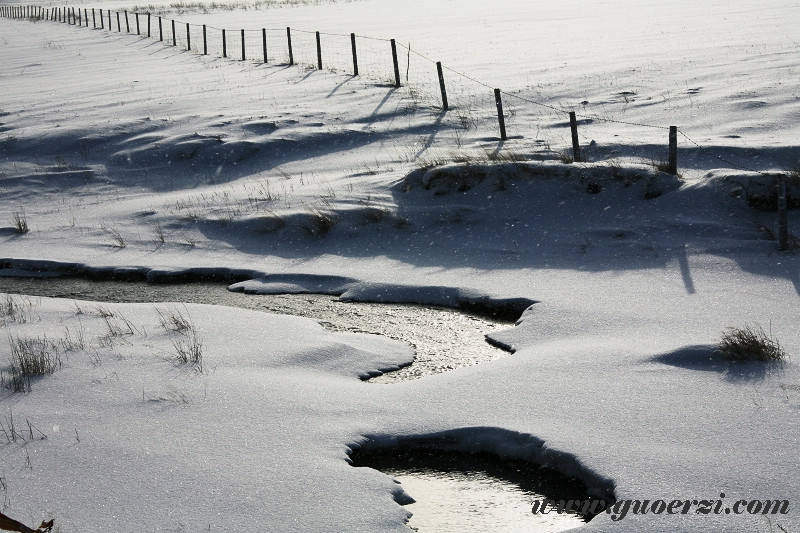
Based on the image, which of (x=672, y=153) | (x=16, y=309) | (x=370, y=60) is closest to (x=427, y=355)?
(x=16, y=309)

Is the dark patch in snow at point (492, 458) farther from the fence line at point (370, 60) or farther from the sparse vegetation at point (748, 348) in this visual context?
the fence line at point (370, 60)

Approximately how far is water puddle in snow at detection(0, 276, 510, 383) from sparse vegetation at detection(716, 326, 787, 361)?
70.8 inches

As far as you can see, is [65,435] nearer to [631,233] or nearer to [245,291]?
[245,291]

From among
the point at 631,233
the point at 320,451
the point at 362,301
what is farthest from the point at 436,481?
the point at 631,233

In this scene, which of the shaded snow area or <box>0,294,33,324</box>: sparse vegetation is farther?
<box>0,294,33,324</box>: sparse vegetation

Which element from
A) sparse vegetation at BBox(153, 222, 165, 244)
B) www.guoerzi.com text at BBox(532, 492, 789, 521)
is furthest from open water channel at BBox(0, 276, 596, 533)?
sparse vegetation at BBox(153, 222, 165, 244)

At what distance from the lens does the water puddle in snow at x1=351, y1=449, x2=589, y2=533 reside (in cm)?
463

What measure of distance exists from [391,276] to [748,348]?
13.4 feet

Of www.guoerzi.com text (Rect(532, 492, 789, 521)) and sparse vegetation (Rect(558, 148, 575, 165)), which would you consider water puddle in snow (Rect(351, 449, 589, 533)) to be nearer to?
www.guoerzi.com text (Rect(532, 492, 789, 521))

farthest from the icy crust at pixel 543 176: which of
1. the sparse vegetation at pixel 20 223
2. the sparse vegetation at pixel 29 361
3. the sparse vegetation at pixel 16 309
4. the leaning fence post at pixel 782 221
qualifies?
the sparse vegetation at pixel 29 361

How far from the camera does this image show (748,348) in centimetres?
617

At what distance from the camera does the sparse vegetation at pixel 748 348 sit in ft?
20.1

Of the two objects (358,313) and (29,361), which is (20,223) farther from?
(358,313)

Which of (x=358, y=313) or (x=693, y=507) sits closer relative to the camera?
(x=693, y=507)
